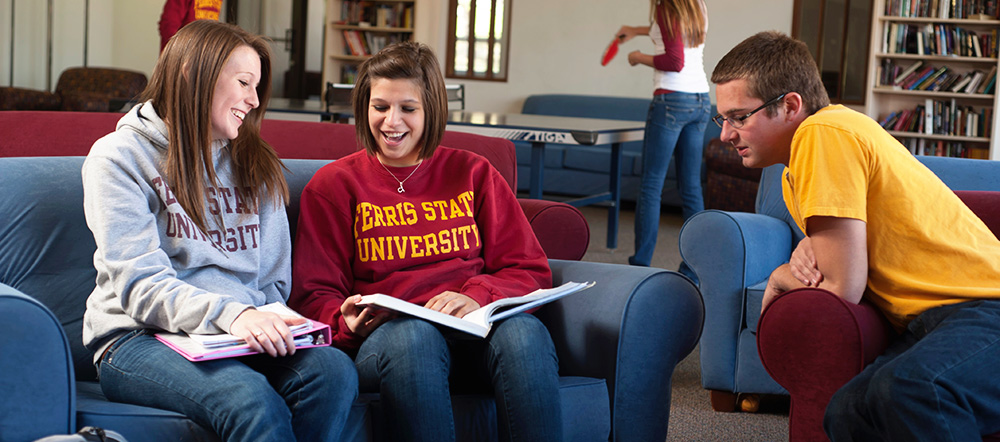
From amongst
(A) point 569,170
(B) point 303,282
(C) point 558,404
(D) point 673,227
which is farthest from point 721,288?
(A) point 569,170

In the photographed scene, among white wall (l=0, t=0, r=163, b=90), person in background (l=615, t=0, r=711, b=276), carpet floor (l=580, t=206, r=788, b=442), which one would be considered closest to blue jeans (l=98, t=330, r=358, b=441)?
carpet floor (l=580, t=206, r=788, b=442)

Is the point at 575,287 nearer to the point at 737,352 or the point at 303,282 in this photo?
the point at 303,282

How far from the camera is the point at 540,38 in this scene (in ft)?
23.5

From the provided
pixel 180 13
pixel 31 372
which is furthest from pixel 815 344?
pixel 180 13

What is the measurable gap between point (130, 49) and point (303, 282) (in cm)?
723

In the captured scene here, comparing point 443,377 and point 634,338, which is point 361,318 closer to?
point 443,377

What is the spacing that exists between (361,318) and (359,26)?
627cm

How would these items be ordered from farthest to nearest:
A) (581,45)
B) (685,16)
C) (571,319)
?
(581,45) < (685,16) < (571,319)

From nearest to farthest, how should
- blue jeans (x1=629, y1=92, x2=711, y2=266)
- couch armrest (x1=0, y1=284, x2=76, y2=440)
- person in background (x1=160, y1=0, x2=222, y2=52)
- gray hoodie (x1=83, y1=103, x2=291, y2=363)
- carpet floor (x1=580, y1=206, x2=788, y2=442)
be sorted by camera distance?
1. couch armrest (x1=0, y1=284, x2=76, y2=440)
2. gray hoodie (x1=83, y1=103, x2=291, y2=363)
3. carpet floor (x1=580, y1=206, x2=788, y2=442)
4. blue jeans (x1=629, y1=92, x2=711, y2=266)
5. person in background (x1=160, y1=0, x2=222, y2=52)

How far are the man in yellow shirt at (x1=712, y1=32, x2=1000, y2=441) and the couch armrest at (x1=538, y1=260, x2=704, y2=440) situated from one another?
0.23m

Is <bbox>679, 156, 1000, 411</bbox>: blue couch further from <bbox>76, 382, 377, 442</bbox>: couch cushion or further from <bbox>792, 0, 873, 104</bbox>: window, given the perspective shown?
<bbox>792, 0, 873, 104</bbox>: window

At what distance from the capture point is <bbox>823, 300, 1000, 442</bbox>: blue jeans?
118 cm

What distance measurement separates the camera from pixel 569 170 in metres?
6.28

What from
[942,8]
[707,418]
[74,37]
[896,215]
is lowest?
[707,418]
